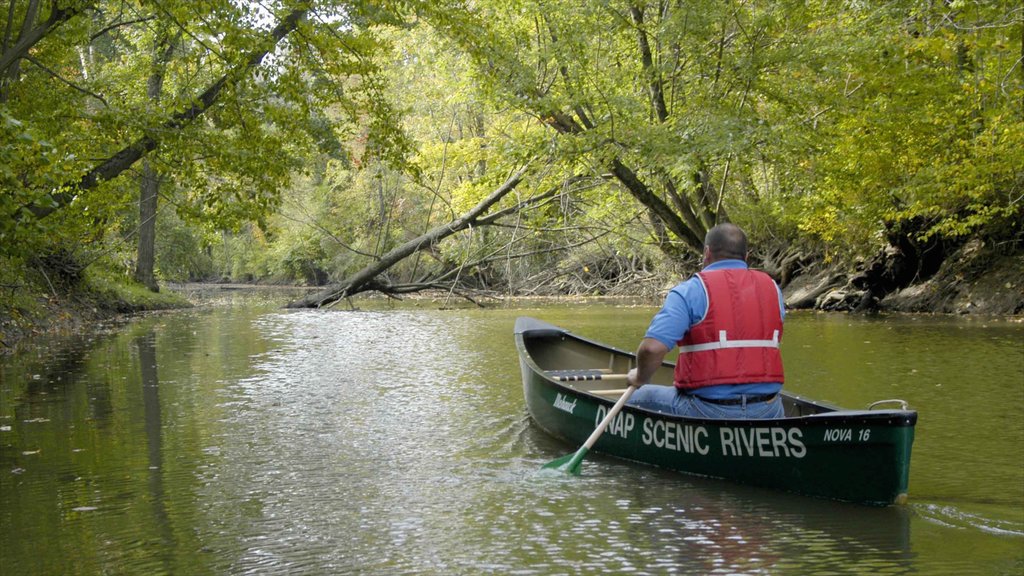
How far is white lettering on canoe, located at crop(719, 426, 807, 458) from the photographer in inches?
217

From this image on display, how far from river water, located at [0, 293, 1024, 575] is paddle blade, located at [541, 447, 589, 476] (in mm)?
121

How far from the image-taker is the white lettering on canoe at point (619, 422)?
6.58 metres

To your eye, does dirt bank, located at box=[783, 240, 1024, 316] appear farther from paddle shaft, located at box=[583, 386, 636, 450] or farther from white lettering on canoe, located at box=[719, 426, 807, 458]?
white lettering on canoe, located at box=[719, 426, 807, 458]

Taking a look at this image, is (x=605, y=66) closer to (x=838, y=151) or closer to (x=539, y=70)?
(x=539, y=70)

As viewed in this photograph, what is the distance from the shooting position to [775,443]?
18.3ft

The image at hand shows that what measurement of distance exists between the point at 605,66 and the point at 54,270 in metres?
11.6

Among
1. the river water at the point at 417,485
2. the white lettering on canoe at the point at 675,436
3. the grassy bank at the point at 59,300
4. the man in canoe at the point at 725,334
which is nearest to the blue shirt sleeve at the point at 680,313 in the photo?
the man in canoe at the point at 725,334

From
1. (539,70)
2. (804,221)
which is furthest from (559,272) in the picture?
(539,70)

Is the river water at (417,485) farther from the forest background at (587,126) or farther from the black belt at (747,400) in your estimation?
the forest background at (587,126)

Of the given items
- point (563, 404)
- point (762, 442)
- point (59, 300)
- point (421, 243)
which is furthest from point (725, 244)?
point (59, 300)

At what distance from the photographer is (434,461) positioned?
6.90m

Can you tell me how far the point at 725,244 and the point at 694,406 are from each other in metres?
1.07

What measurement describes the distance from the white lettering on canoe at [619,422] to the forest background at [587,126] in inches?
215

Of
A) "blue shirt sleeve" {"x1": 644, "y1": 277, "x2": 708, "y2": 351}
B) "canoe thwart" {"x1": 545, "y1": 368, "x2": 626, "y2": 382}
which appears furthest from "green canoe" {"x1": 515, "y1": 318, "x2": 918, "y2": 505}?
"canoe thwart" {"x1": 545, "y1": 368, "x2": 626, "y2": 382}
